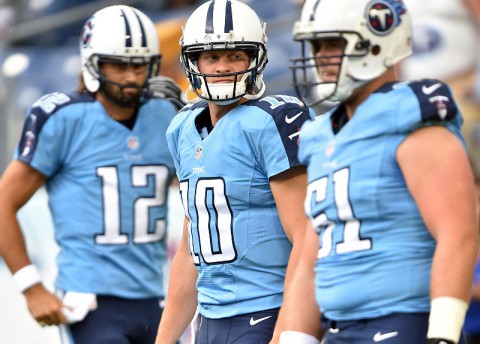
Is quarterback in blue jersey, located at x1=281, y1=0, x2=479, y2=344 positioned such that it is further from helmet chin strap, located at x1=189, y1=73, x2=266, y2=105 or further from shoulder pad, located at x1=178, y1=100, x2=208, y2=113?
shoulder pad, located at x1=178, y1=100, x2=208, y2=113

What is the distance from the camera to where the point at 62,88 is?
8891 millimetres

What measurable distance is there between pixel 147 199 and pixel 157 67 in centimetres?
64

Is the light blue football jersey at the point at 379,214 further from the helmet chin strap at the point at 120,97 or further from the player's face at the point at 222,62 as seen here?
the helmet chin strap at the point at 120,97

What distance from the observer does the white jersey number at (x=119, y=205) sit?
17.1 ft

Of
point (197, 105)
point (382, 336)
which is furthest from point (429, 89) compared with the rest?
point (197, 105)

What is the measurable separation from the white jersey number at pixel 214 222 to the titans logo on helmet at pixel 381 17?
91cm

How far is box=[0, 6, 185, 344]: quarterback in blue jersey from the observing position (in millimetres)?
5180

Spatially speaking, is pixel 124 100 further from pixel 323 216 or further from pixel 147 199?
pixel 323 216

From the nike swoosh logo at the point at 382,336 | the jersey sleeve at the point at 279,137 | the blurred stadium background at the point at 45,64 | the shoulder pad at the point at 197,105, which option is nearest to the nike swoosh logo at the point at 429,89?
the nike swoosh logo at the point at 382,336

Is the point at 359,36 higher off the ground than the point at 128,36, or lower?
higher

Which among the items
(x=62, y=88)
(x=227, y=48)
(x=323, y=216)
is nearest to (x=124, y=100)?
(x=227, y=48)

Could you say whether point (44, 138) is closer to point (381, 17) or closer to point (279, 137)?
point (279, 137)

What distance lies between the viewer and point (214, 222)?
4.06 metres

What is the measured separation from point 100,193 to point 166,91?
0.62 m
